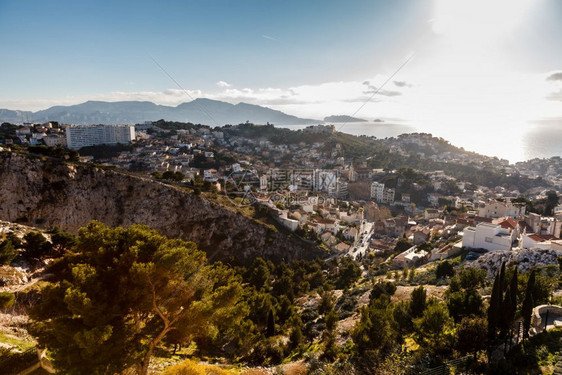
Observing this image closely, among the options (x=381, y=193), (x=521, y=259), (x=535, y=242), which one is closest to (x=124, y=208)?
(x=521, y=259)

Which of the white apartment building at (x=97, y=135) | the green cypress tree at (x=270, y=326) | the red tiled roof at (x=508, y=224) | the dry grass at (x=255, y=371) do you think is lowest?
the green cypress tree at (x=270, y=326)

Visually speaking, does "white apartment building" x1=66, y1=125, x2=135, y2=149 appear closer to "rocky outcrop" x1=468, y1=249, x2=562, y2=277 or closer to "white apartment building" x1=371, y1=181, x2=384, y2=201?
"white apartment building" x1=371, y1=181, x2=384, y2=201

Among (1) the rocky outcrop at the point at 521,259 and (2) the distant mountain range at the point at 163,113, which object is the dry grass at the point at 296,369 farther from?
(2) the distant mountain range at the point at 163,113

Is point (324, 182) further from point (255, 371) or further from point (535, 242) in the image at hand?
point (255, 371)

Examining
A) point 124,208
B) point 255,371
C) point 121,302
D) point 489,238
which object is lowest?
point 124,208

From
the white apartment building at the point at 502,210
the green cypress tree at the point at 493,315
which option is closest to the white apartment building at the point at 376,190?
the white apartment building at the point at 502,210

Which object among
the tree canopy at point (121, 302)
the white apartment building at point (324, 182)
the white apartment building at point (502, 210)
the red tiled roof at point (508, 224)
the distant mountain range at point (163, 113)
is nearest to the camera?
the tree canopy at point (121, 302)

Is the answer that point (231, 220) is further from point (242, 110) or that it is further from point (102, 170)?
point (242, 110)
